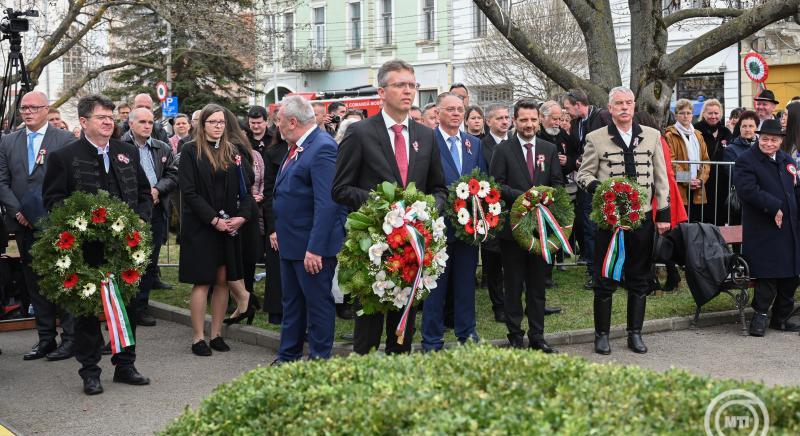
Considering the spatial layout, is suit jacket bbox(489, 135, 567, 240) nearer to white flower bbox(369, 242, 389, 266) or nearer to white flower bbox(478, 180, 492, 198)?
white flower bbox(478, 180, 492, 198)

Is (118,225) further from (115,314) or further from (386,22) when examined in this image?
(386,22)

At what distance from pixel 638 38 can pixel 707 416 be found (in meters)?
12.0

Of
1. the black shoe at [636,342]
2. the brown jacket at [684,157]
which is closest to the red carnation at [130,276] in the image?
the black shoe at [636,342]

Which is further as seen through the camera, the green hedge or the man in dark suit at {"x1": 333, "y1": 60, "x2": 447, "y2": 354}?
the man in dark suit at {"x1": 333, "y1": 60, "x2": 447, "y2": 354}

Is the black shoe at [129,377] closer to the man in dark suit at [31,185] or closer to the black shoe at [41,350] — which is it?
the man in dark suit at [31,185]

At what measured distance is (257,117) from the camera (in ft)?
39.1

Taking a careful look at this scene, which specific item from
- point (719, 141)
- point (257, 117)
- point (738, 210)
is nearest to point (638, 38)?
point (719, 141)

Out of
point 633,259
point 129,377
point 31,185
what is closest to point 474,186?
point 633,259

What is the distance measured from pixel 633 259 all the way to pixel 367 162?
302 cm

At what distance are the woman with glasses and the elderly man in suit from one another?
405cm

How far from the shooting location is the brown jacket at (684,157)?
515 inches

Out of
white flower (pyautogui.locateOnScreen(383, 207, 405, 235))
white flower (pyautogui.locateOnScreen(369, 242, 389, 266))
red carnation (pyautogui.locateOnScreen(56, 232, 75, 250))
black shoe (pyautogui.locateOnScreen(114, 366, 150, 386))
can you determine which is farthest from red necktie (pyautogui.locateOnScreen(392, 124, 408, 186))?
black shoe (pyautogui.locateOnScreen(114, 366, 150, 386))

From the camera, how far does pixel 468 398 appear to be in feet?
12.8

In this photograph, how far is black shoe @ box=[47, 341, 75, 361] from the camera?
946 cm
